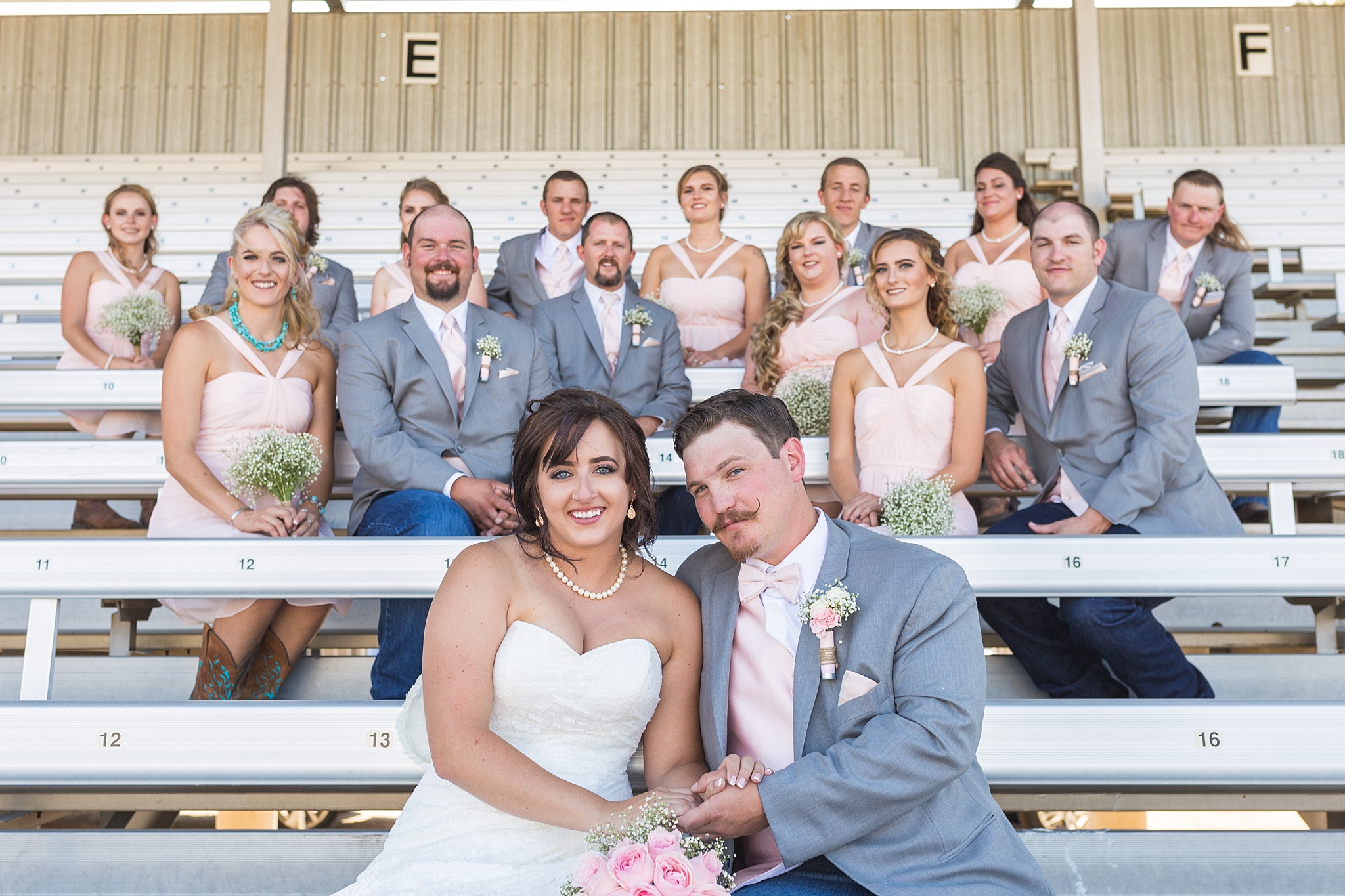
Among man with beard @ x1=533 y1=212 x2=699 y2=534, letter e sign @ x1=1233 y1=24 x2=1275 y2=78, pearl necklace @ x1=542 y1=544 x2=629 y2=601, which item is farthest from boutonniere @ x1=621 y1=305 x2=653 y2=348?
letter e sign @ x1=1233 y1=24 x2=1275 y2=78

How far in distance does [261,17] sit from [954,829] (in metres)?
10.7

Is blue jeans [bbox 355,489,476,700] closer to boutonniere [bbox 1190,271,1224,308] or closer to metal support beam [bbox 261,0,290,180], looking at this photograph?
boutonniere [bbox 1190,271,1224,308]

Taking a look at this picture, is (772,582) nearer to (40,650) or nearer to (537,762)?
(537,762)

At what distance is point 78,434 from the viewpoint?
187 inches

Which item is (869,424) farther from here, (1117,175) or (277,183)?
(1117,175)

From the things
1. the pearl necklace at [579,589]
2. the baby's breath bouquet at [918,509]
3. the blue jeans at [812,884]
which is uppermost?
the baby's breath bouquet at [918,509]

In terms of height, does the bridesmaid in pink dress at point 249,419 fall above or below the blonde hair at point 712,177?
below

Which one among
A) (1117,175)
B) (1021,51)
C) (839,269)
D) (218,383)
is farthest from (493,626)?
(1021,51)

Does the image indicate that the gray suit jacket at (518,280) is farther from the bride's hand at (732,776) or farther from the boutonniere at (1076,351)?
the bride's hand at (732,776)

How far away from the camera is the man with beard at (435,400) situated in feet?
10.6

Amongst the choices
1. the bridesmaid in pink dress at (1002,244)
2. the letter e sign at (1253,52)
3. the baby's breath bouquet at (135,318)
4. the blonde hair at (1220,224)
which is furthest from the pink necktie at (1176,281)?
the letter e sign at (1253,52)

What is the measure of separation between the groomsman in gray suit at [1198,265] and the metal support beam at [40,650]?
402cm

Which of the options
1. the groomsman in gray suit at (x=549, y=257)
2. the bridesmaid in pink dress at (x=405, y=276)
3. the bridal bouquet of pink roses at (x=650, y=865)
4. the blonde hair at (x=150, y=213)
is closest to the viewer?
the bridal bouquet of pink roses at (x=650, y=865)

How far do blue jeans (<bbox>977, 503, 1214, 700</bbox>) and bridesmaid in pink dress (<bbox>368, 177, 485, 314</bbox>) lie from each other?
226 centimetres
